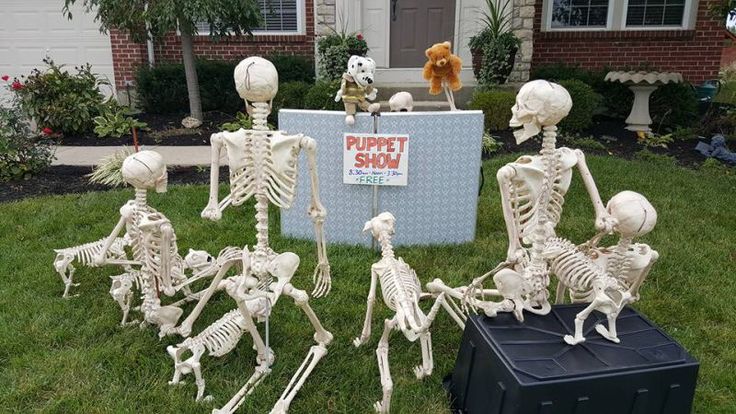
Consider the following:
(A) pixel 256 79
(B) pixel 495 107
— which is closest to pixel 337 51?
(B) pixel 495 107

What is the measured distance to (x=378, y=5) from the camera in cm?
1015

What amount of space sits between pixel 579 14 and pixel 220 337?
10995 millimetres

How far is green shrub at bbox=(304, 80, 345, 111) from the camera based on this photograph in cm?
796

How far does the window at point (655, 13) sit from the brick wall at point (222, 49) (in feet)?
21.2

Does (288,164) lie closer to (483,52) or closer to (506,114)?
(506,114)

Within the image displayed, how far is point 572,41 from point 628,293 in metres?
10.1

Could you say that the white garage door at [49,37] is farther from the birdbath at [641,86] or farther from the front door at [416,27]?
the birdbath at [641,86]

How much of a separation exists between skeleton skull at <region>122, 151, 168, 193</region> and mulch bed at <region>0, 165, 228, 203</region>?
11.8 ft

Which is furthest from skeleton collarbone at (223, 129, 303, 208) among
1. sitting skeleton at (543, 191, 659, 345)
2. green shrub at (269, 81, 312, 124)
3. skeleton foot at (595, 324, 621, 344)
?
green shrub at (269, 81, 312, 124)

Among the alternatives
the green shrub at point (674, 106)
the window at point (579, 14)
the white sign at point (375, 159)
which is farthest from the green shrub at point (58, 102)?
the green shrub at point (674, 106)

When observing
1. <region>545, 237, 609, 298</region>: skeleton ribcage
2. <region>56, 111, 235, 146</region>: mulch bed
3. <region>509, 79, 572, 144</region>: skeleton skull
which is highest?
<region>509, 79, 572, 144</region>: skeleton skull

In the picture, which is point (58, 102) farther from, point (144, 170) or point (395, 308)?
point (395, 308)

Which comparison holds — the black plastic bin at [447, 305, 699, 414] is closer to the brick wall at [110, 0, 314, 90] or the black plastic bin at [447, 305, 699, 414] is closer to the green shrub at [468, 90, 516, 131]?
the green shrub at [468, 90, 516, 131]

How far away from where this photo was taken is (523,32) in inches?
386
